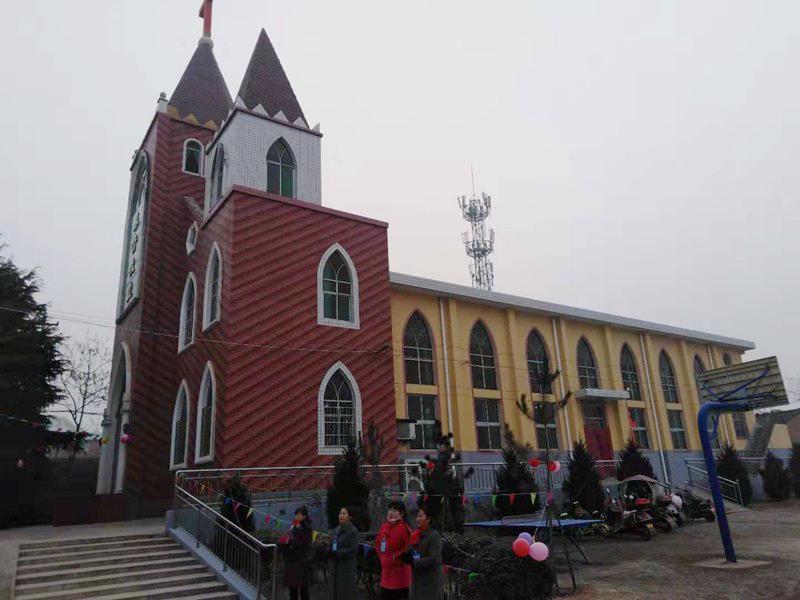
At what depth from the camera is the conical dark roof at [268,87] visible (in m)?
17.8

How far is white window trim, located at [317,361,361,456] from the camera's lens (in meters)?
14.5

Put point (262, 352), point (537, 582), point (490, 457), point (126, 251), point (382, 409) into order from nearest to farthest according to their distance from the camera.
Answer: point (537, 582), point (262, 352), point (382, 409), point (490, 457), point (126, 251)

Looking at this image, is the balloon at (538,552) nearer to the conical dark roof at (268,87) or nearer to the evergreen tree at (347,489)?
the evergreen tree at (347,489)

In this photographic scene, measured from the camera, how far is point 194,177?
20359 millimetres

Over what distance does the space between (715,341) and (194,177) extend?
1031 inches

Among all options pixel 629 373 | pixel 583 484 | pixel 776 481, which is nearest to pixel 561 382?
pixel 629 373

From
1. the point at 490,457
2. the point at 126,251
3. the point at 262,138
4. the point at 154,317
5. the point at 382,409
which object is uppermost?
the point at 262,138

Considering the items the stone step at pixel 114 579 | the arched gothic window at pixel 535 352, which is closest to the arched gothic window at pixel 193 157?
the arched gothic window at pixel 535 352

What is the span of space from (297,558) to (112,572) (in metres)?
3.78

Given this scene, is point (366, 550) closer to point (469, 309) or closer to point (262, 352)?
point (262, 352)

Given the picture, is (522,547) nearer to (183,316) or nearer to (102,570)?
(102,570)

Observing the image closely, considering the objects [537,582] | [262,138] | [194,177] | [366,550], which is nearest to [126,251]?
[194,177]

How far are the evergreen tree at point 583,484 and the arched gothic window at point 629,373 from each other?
34.0 feet

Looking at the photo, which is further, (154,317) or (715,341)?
(715,341)
